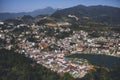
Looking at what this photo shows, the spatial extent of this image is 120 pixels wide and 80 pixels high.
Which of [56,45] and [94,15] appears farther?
[94,15]

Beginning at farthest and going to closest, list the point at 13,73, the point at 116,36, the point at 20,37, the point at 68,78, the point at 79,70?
the point at 116,36, the point at 20,37, the point at 79,70, the point at 13,73, the point at 68,78

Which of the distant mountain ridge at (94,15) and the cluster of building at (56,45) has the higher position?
the cluster of building at (56,45)

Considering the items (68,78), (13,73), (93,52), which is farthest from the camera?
(93,52)

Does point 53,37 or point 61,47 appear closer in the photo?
point 61,47

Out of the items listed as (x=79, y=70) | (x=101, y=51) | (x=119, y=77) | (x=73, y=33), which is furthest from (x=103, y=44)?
(x=119, y=77)

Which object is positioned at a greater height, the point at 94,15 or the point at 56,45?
the point at 56,45

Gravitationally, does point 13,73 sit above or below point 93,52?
above

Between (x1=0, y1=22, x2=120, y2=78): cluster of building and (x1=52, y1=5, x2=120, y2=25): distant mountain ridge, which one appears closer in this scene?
(x1=0, y1=22, x2=120, y2=78): cluster of building

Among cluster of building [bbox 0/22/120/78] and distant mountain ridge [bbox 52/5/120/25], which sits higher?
cluster of building [bbox 0/22/120/78]

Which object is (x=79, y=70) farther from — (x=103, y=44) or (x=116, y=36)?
(x=116, y=36)

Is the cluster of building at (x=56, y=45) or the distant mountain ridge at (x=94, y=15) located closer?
the cluster of building at (x=56, y=45)
